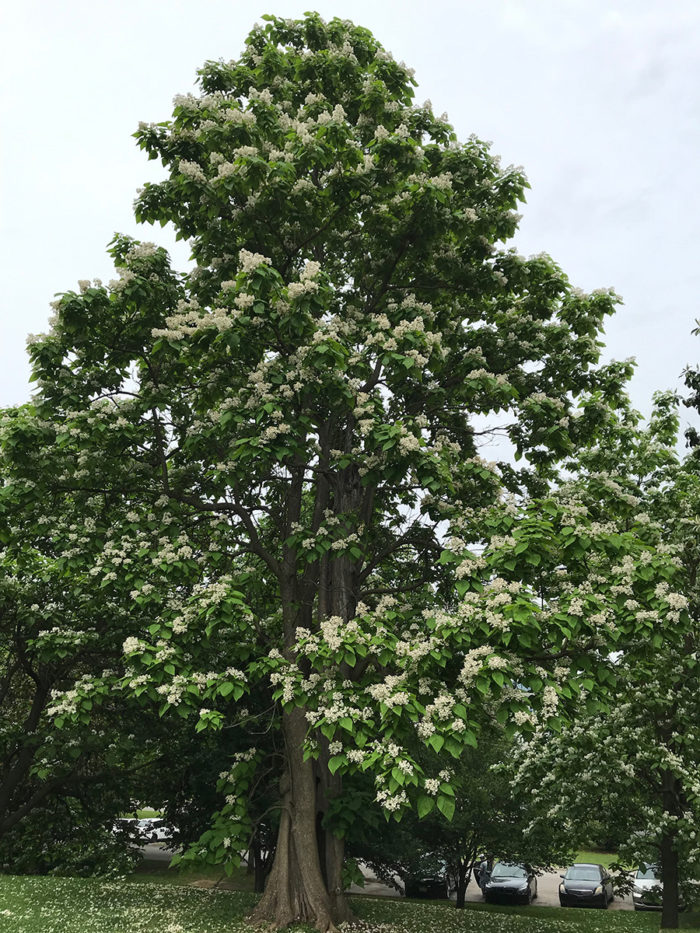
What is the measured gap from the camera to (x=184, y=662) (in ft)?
33.2

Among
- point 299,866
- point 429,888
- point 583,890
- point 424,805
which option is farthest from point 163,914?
point 583,890

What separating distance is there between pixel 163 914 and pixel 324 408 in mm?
8303

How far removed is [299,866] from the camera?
11625 mm

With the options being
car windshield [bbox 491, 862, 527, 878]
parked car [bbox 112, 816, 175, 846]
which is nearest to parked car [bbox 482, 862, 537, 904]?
car windshield [bbox 491, 862, 527, 878]

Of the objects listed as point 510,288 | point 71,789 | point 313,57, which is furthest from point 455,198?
point 71,789

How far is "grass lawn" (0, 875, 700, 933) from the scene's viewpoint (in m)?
10.7

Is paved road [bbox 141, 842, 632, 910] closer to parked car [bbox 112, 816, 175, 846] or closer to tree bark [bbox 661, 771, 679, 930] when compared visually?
parked car [bbox 112, 816, 175, 846]

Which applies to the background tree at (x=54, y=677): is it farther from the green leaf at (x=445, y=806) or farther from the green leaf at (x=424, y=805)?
the green leaf at (x=445, y=806)

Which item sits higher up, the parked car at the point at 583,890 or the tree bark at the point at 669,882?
the tree bark at the point at 669,882

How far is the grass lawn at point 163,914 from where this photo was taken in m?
10.7

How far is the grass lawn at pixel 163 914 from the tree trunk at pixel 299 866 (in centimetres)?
50

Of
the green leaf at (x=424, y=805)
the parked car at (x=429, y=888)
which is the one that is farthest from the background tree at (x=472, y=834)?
the green leaf at (x=424, y=805)

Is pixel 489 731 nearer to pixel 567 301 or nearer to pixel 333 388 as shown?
pixel 333 388

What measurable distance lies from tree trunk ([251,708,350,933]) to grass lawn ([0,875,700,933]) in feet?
1.65
